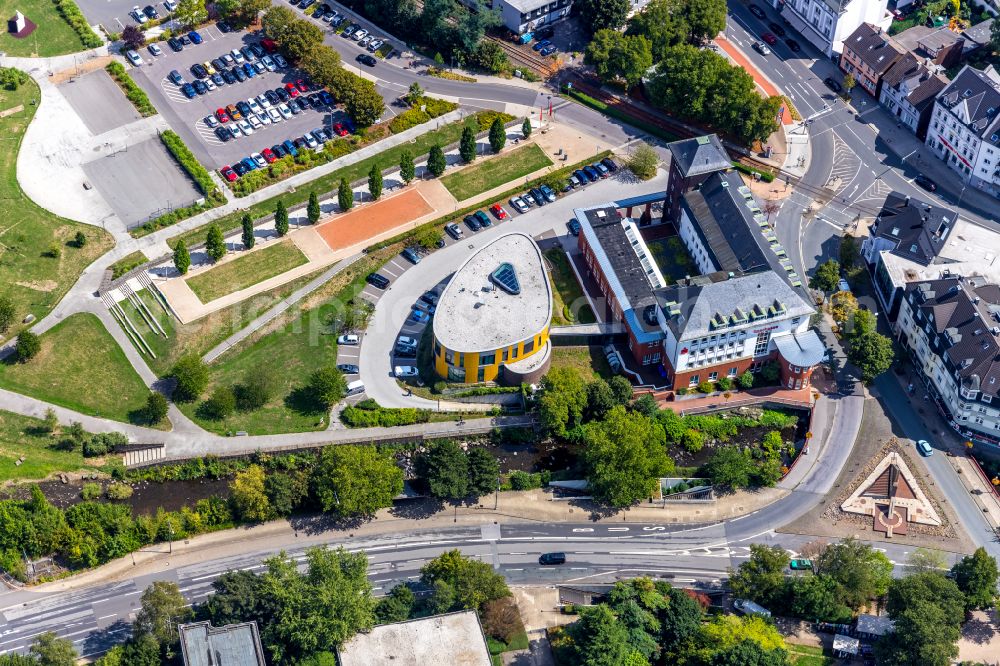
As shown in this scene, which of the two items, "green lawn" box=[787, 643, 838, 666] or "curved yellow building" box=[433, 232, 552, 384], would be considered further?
"curved yellow building" box=[433, 232, 552, 384]

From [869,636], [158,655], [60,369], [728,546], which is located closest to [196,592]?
[158,655]

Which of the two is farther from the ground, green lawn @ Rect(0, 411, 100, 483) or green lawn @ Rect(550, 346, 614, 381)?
green lawn @ Rect(550, 346, 614, 381)

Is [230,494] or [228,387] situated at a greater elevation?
[228,387]

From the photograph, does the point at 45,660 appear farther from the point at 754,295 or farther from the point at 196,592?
the point at 754,295

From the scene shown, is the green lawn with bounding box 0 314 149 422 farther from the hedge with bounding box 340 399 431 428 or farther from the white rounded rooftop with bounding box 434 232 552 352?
the white rounded rooftop with bounding box 434 232 552 352

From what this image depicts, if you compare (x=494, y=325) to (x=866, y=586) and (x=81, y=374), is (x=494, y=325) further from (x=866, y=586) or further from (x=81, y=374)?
(x=866, y=586)

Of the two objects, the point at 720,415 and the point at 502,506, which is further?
the point at 720,415

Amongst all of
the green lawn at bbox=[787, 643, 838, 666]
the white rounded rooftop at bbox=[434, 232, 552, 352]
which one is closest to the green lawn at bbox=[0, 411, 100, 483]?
the white rounded rooftop at bbox=[434, 232, 552, 352]
